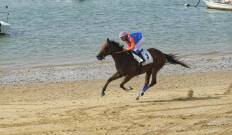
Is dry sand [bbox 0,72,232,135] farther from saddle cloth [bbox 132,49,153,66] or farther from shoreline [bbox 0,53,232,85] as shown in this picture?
shoreline [bbox 0,53,232,85]

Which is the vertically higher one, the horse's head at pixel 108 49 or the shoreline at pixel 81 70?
the horse's head at pixel 108 49

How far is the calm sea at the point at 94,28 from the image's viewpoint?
2828 cm

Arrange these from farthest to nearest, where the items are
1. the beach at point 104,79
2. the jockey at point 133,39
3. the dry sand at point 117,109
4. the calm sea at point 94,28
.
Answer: the calm sea at point 94,28 → the jockey at point 133,39 → the beach at point 104,79 → the dry sand at point 117,109

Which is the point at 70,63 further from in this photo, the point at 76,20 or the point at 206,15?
the point at 206,15

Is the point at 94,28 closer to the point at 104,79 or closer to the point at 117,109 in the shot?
the point at 104,79

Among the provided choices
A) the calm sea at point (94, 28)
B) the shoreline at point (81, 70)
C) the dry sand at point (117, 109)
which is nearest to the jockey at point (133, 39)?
the dry sand at point (117, 109)

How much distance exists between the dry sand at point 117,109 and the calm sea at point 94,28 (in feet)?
22.2

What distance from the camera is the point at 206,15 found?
48438 millimetres

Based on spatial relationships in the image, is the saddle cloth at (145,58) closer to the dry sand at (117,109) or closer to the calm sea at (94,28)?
the dry sand at (117,109)

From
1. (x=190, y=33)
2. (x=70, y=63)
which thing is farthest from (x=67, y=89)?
(x=190, y=33)

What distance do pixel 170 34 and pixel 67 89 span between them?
16763 mm

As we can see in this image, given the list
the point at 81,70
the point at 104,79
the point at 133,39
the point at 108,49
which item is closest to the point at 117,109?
the point at 108,49

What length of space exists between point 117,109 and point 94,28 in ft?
78.7

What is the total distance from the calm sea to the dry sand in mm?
6774
